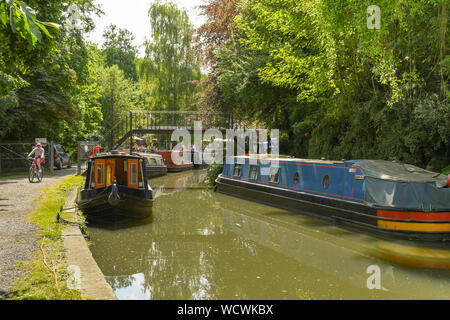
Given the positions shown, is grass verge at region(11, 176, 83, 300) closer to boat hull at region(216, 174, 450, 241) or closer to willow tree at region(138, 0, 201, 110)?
boat hull at region(216, 174, 450, 241)

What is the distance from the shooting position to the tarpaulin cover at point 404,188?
914 centimetres

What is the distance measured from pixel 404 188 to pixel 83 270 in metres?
7.10

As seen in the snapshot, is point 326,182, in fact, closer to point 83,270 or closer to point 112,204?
point 112,204

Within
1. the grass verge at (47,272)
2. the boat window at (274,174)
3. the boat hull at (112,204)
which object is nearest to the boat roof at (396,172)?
the boat window at (274,174)

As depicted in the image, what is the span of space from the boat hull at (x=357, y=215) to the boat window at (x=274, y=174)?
29cm

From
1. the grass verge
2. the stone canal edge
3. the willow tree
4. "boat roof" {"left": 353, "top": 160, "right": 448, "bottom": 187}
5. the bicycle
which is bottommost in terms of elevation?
the stone canal edge

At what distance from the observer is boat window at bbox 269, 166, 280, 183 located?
1427cm

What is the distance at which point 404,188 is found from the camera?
9359 millimetres

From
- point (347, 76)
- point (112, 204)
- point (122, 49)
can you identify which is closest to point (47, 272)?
point (112, 204)

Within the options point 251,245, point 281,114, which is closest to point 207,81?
point 281,114

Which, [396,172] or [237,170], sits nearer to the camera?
[396,172]

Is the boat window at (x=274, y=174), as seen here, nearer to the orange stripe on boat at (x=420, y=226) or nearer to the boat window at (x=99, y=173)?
the orange stripe on boat at (x=420, y=226)

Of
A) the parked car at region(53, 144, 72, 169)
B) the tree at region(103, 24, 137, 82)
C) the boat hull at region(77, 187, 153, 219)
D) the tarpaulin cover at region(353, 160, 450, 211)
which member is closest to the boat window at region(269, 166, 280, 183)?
the tarpaulin cover at region(353, 160, 450, 211)

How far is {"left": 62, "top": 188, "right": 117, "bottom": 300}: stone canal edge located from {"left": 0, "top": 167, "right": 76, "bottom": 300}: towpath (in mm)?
530
